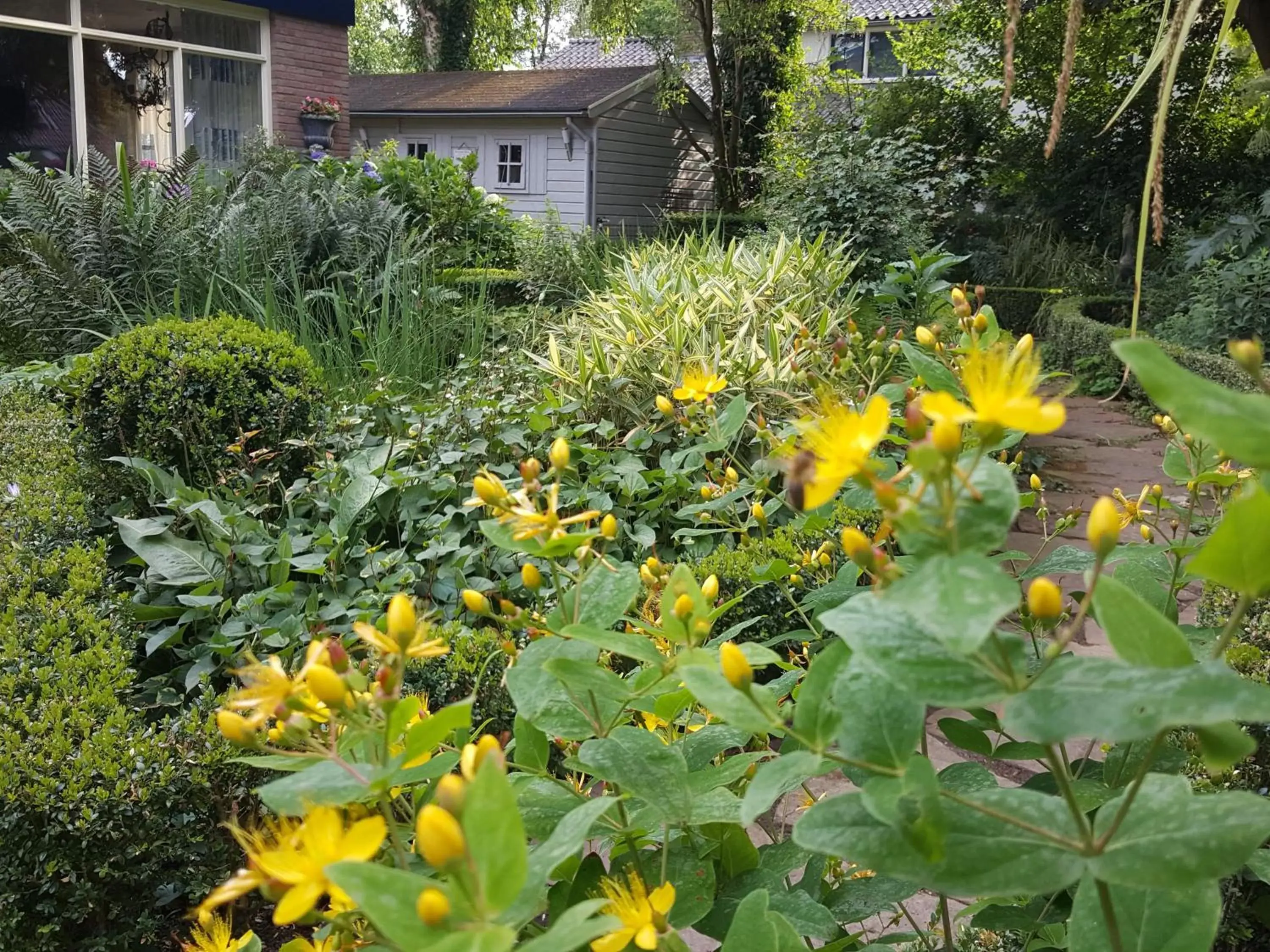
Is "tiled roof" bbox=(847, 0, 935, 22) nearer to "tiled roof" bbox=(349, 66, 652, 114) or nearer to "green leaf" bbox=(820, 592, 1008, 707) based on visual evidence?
"tiled roof" bbox=(349, 66, 652, 114)

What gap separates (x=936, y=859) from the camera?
403 mm

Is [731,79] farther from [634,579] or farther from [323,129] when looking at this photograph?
[634,579]

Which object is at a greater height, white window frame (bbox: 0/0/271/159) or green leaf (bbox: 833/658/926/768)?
white window frame (bbox: 0/0/271/159)

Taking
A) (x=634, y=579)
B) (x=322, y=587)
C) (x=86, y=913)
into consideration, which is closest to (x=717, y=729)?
(x=634, y=579)

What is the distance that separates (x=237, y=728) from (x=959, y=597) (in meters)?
0.38

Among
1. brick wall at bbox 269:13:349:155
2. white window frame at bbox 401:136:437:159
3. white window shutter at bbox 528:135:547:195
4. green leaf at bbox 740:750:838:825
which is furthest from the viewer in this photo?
white window frame at bbox 401:136:437:159

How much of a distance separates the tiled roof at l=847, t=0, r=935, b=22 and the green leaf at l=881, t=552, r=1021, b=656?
1850 centimetres

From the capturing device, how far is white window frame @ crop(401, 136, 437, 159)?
16.0 m

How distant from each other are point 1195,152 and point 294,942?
1166 cm

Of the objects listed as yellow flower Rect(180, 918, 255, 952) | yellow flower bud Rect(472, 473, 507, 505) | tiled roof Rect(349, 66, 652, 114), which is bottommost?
yellow flower Rect(180, 918, 255, 952)

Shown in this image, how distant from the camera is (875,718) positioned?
0.44 metres

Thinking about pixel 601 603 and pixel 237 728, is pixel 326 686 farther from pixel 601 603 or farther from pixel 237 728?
pixel 601 603

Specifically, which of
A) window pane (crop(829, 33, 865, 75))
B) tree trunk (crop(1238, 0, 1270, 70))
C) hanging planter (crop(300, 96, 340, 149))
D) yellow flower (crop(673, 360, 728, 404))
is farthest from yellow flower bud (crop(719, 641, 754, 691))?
window pane (crop(829, 33, 865, 75))

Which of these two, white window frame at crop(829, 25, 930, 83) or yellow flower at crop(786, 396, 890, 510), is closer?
yellow flower at crop(786, 396, 890, 510)
